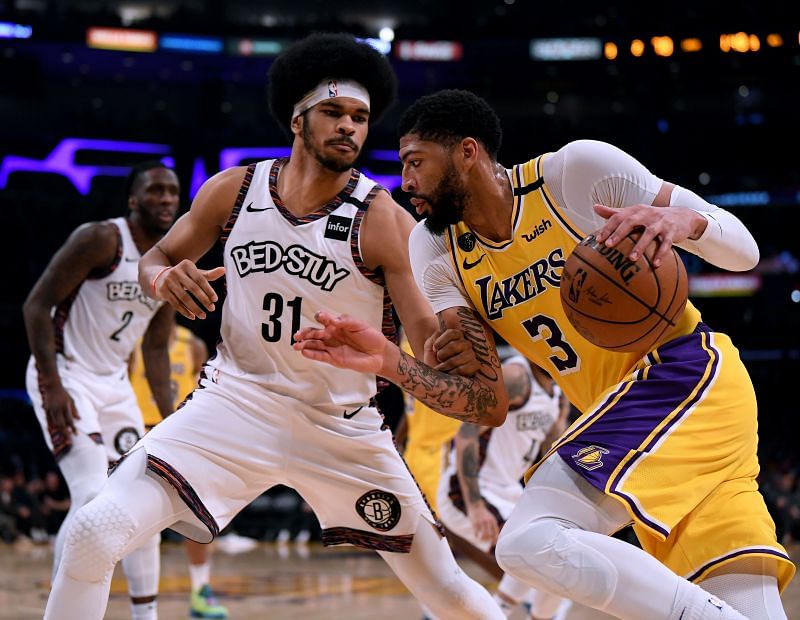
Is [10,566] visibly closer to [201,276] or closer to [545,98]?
[201,276]

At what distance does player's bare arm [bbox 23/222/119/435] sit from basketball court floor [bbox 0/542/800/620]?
1876mm

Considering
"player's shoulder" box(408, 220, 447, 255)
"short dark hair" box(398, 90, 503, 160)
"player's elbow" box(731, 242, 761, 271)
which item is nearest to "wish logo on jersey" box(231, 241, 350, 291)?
"player's shoulder" box(408, 220, 447, 255)

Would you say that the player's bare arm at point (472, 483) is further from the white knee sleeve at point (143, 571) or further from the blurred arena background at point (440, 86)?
the blurred arena background at point (440, 86)

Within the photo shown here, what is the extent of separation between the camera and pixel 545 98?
27.9 m

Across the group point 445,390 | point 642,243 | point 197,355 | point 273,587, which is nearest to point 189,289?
point 445,390

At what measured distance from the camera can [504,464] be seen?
7.17 meters

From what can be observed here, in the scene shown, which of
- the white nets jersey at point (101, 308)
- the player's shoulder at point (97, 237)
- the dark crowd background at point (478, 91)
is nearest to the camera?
the player's shoulder at point (97, 237)

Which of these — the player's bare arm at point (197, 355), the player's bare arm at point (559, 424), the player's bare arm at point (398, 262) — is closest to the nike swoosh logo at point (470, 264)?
the player's bare arm at point (398, 262)

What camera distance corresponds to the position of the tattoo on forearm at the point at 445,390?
3590 mm

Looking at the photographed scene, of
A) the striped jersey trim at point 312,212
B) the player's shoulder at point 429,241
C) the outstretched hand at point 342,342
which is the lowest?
the outstretched hand at point 342,342

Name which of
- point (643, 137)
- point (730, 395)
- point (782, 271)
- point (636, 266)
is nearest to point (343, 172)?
point (636, 266)

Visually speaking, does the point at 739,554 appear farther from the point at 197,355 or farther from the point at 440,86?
the point at 440,86

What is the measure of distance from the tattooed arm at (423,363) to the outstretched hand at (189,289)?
1.19 ft

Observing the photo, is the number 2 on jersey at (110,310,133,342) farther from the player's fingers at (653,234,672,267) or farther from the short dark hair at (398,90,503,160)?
the player's fingers at (653,234,672,267)
